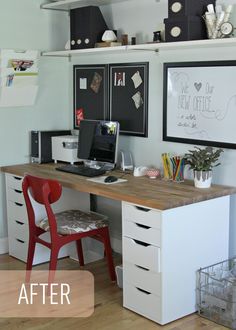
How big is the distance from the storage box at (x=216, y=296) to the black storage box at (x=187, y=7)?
1568 mm

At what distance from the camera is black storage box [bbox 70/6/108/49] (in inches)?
162

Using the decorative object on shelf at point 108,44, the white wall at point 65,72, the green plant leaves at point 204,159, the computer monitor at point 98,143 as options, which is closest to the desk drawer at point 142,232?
the green plant leaves at point 204,159

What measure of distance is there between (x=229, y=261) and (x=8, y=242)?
1.88 m

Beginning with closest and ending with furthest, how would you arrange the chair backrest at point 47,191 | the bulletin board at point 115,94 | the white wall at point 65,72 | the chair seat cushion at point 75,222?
the chair backrest at point 47,191, the chair seat cushion at point 75,222, the white wall at point 65,72, the bulletin board at point 115,94

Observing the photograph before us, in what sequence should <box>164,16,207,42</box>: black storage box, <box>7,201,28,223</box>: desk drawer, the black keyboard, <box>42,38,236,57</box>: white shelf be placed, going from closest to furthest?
<box>42,38,236,57</box>: white shelf < <box>164,16,207,42</box>: black storage box < the black keyboard < <box>7,201,28,223</box>: desk drawer

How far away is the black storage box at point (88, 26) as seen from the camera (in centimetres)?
412

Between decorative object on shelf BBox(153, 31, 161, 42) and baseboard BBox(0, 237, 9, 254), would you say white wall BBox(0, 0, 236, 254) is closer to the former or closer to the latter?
baseboard BBox(0, 237, 9, 254)

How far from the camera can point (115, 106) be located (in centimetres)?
424

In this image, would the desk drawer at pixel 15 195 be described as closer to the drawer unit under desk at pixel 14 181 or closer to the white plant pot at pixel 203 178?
the drawer unit under desk at pixel 14 181

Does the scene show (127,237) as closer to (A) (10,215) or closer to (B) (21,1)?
(A) (10,215)

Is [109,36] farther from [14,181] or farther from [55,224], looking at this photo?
[55,224]

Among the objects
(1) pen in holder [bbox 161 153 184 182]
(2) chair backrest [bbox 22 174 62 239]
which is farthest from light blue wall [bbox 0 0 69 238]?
(1) pen in holder [bbox 161 153 184 182]

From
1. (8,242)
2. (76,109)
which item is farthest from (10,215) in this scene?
(76,109)

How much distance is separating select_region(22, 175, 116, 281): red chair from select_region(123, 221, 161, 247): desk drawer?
447 mm
